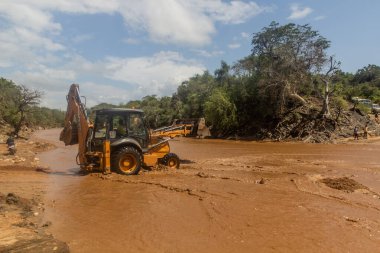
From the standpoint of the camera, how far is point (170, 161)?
14.1 metres

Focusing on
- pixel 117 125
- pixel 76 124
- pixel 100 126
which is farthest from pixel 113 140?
pixel 76 124

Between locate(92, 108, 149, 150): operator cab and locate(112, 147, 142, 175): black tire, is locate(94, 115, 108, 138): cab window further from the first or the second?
locate(112, 147, 142, 175): black tire

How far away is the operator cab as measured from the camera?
1248 centimetres

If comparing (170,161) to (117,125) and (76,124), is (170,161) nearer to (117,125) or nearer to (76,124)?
(117,125)

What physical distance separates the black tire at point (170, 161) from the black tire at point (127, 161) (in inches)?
54.9

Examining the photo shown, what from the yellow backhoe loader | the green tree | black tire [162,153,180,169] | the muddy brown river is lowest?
the muddy brown river

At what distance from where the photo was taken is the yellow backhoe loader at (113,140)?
12.4 metres

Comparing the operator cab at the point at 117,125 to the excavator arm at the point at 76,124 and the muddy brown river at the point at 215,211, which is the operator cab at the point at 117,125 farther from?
the muddy brown river at the point at 215,211

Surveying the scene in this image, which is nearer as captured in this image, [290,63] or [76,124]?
[76,124]

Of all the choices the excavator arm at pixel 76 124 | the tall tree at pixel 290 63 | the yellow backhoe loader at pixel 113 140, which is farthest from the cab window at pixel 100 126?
the tall tree at pixel 290 63

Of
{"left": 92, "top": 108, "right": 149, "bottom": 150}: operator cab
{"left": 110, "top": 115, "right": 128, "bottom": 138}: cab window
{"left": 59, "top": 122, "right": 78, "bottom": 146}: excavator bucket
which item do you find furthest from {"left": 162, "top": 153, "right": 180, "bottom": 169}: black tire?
{"left": 59, "top": 122, "right": 78, "bottom": 146}: excavator bucket

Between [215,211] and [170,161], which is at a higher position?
[170,161]

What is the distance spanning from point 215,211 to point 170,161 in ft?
20.1

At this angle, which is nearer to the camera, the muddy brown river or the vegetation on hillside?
the muddy brown river
